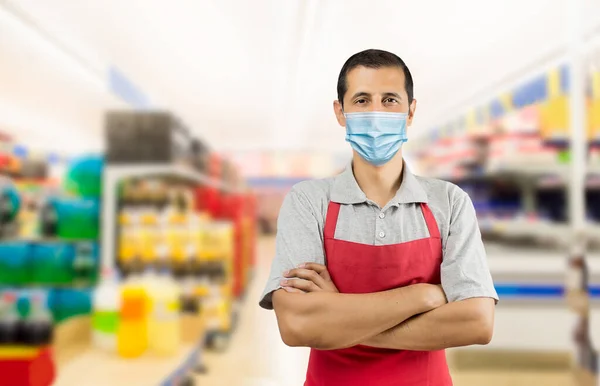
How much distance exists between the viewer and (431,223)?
111 cm

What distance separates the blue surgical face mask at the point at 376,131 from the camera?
110 cm

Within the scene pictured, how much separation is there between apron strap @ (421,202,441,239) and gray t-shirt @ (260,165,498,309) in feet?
0.03

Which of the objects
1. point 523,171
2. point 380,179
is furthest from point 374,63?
point 523,171

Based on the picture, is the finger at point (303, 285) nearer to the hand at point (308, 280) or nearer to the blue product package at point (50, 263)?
the hand at point (308, 280)

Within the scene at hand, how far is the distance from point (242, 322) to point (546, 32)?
476 centimetres

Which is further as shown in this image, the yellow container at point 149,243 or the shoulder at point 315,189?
the yellow container at point 149,243

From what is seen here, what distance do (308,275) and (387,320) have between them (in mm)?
185

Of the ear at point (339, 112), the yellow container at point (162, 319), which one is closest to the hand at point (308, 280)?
the ear at point (339, 112)

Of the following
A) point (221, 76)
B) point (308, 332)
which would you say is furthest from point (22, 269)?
point (221, 76)

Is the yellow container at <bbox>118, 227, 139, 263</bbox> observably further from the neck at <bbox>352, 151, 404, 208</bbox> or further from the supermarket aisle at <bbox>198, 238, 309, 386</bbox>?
the neck at <bbox>352, 151, 404, 208</bbox>

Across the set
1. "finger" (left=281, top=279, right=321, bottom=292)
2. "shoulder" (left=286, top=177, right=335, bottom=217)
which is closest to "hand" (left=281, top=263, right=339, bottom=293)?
"finger" (left=281, top=279, right=321, bottom=292)

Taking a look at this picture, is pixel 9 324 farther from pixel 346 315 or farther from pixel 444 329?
pixel 444 329

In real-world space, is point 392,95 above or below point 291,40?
below

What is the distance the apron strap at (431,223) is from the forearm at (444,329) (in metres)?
0.17
